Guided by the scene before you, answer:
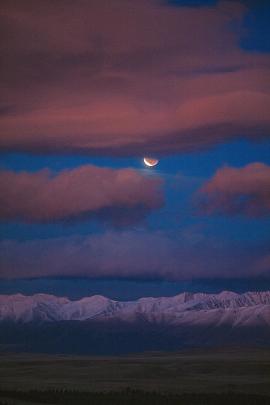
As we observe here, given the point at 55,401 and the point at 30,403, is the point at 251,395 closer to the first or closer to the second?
the point at 55,401

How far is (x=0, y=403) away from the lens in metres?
40.2

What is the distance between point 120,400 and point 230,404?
23.6ft

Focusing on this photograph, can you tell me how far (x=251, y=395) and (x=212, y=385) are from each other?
44.2 feet

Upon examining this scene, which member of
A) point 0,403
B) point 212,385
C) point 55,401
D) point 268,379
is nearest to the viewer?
point 0,403

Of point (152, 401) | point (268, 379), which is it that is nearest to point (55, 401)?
point (152, 401)

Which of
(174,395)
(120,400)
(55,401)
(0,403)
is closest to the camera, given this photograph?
(0,403)

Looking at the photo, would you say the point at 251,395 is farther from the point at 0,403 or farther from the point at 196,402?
the point at 0,403

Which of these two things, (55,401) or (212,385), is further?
(212,385)

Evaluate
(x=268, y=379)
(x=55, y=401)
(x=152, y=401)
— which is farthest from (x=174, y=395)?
(x=268, y=379)

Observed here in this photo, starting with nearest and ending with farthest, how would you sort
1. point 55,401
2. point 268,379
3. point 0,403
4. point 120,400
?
point 0,403, point 55,401, point 120,400, point 268,379

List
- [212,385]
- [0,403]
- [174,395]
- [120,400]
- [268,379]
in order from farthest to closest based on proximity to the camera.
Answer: [268,379]
[212,385]
[174,395]
[120,400]
[0,403]

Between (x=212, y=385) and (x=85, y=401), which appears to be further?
(x=212, y=385)

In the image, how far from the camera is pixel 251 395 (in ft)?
185

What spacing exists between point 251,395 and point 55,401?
16.7 m
